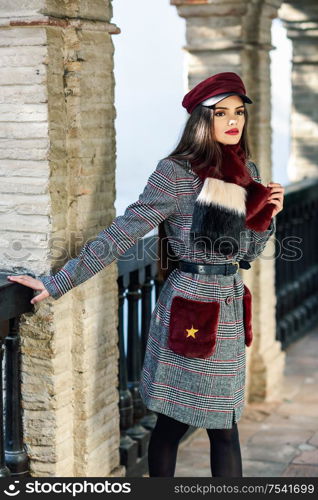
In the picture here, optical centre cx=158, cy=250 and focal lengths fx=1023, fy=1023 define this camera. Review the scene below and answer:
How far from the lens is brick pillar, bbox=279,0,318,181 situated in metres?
7.93

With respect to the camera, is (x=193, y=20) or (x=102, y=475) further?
(x=193, y=20)

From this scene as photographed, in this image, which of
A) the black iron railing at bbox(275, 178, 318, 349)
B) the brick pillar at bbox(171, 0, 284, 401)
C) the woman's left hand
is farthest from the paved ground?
the woman's left hand

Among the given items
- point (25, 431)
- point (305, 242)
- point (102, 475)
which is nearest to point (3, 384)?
point (25, 431)

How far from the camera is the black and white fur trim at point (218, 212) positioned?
138 inches

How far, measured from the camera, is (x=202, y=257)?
3.62 metres

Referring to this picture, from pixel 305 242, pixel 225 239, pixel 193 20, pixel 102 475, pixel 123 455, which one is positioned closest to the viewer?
pixel 225 239

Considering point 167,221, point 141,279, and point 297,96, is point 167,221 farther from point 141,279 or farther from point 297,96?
point 297,96

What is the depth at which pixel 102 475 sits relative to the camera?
4035 mm

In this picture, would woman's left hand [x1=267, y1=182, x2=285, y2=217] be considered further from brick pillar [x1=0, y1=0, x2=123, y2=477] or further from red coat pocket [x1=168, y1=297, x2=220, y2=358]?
brick pillar [x1=0, y1=0, x2=123, y2=477]

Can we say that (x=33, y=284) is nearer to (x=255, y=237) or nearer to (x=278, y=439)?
(x=255, y=237)

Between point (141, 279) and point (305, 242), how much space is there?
138 inches

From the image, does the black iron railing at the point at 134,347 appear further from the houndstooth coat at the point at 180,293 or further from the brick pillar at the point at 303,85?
the brick pillar at the point at 303,85

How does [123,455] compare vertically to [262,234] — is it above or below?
below

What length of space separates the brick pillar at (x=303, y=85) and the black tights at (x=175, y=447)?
4.84 meters
